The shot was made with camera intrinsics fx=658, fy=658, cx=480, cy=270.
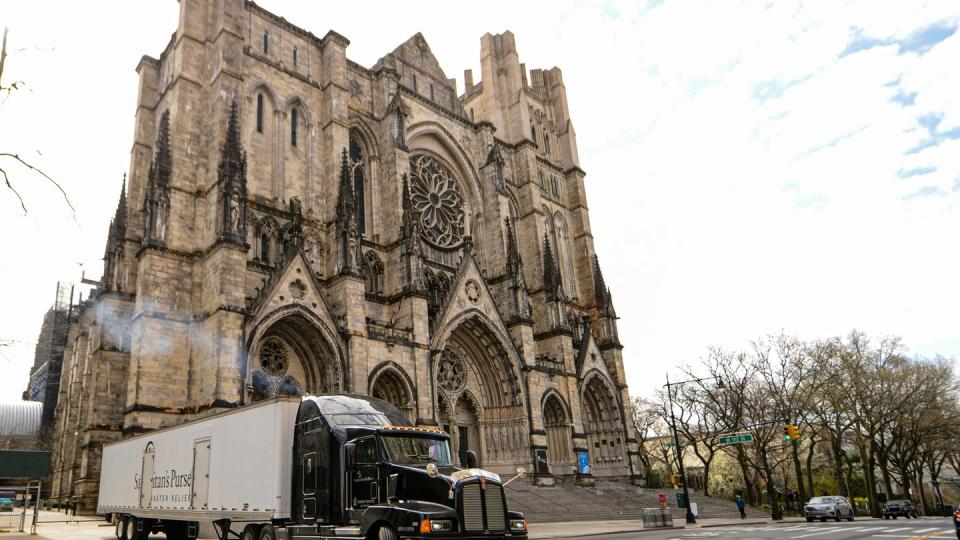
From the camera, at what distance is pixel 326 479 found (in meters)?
10.3

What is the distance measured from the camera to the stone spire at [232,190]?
23250 millimetres

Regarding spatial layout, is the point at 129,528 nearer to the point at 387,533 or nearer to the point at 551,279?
the point at 387,533

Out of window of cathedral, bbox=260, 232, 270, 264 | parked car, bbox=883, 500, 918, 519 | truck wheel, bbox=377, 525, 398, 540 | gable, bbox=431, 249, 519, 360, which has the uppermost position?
window of cathedral, bbox=260, 232, 270, 264

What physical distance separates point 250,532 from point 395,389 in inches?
622

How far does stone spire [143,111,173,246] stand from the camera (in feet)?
77.0

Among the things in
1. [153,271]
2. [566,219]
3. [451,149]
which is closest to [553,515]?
[153,271]

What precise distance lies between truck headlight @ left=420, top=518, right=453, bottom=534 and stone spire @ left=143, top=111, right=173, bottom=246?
18426 mm

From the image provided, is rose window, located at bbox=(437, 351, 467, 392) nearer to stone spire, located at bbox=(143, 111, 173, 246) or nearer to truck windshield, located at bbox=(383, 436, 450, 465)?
stone spire, located at bbox=(143, 111, 173, 246)

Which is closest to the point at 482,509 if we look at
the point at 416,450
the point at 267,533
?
the point at 416,450

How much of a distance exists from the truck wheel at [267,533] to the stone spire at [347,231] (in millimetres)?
15474

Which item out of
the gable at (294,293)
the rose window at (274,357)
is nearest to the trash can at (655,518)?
the gable at (294,293)

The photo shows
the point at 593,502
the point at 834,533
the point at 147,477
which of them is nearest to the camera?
the point at 147,477

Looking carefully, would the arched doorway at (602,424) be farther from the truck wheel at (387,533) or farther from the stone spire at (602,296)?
the truck wheel at (387,533)

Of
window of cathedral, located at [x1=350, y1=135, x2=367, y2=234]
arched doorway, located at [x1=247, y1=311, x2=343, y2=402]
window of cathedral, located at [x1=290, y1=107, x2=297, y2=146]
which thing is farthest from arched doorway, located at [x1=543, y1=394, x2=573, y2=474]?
window of cathedral, located at [x1=290, y1=107, x2=297, y2=146]
